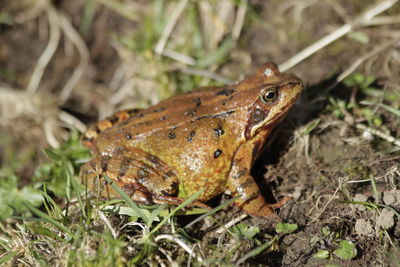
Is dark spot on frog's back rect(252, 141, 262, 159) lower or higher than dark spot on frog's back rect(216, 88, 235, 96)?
lower

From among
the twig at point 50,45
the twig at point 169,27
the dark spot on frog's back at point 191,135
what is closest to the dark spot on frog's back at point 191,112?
the dark spot on frog's back at point 191,135

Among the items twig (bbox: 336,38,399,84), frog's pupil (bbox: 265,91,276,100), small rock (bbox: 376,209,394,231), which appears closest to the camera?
small rock (bbox: 376,209,394,231)

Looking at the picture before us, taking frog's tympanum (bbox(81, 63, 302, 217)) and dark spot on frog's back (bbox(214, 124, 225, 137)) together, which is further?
dark spot on frog's back (bbox(214, 124, 225, 137))

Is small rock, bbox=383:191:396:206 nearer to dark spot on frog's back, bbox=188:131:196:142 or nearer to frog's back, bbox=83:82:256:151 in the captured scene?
frog's back, bbox=83:82:256:151

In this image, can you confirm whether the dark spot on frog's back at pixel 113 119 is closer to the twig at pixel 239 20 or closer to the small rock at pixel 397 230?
the twig at pixel 239 20

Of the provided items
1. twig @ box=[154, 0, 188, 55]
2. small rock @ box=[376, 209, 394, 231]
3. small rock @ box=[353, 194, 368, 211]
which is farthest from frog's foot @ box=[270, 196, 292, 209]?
twig @ box=[154, 0, 188, 55]

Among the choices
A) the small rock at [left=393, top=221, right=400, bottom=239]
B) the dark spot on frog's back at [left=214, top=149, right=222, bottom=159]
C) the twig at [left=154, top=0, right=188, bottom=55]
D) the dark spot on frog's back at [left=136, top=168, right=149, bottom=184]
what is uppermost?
the twig at [left=154, top=0, right=188, bottom=55]
